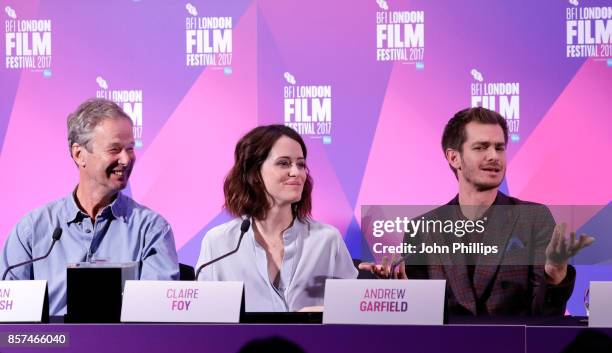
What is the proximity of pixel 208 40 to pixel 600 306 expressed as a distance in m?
2.65

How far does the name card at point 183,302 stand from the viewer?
2391 millimetres

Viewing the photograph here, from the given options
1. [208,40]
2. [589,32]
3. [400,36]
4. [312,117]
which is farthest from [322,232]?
[589,32]

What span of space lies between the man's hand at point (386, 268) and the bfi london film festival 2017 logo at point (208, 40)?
134 cm

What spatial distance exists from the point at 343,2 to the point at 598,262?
1.74 meters

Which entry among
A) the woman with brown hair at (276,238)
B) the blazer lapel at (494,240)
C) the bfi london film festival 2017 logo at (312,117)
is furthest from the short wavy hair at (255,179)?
the blazer lapel at (494,240)

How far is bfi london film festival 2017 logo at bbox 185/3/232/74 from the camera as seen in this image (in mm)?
4395

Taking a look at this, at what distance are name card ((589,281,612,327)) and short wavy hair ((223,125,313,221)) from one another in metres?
1.65

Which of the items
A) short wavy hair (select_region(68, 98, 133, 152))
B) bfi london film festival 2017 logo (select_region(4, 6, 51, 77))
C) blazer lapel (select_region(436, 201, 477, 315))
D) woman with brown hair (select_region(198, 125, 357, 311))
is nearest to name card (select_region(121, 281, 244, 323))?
woman with brown hair (select_region(198, 125, 357, 311))

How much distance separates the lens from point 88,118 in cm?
404

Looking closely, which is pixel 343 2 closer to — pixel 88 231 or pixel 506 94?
pixel 506 94

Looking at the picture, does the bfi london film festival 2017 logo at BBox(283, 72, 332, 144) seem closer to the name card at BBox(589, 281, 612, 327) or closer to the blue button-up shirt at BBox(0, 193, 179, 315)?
the blue button-up shirt at BBox(0, 193, 179, 315)

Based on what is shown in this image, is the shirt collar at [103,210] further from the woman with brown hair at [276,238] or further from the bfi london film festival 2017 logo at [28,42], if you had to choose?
the bfi london film festival 2017 logo at [28,42]

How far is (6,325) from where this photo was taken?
2.35 metres

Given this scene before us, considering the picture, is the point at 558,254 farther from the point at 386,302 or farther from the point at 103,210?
the point at 103,210
